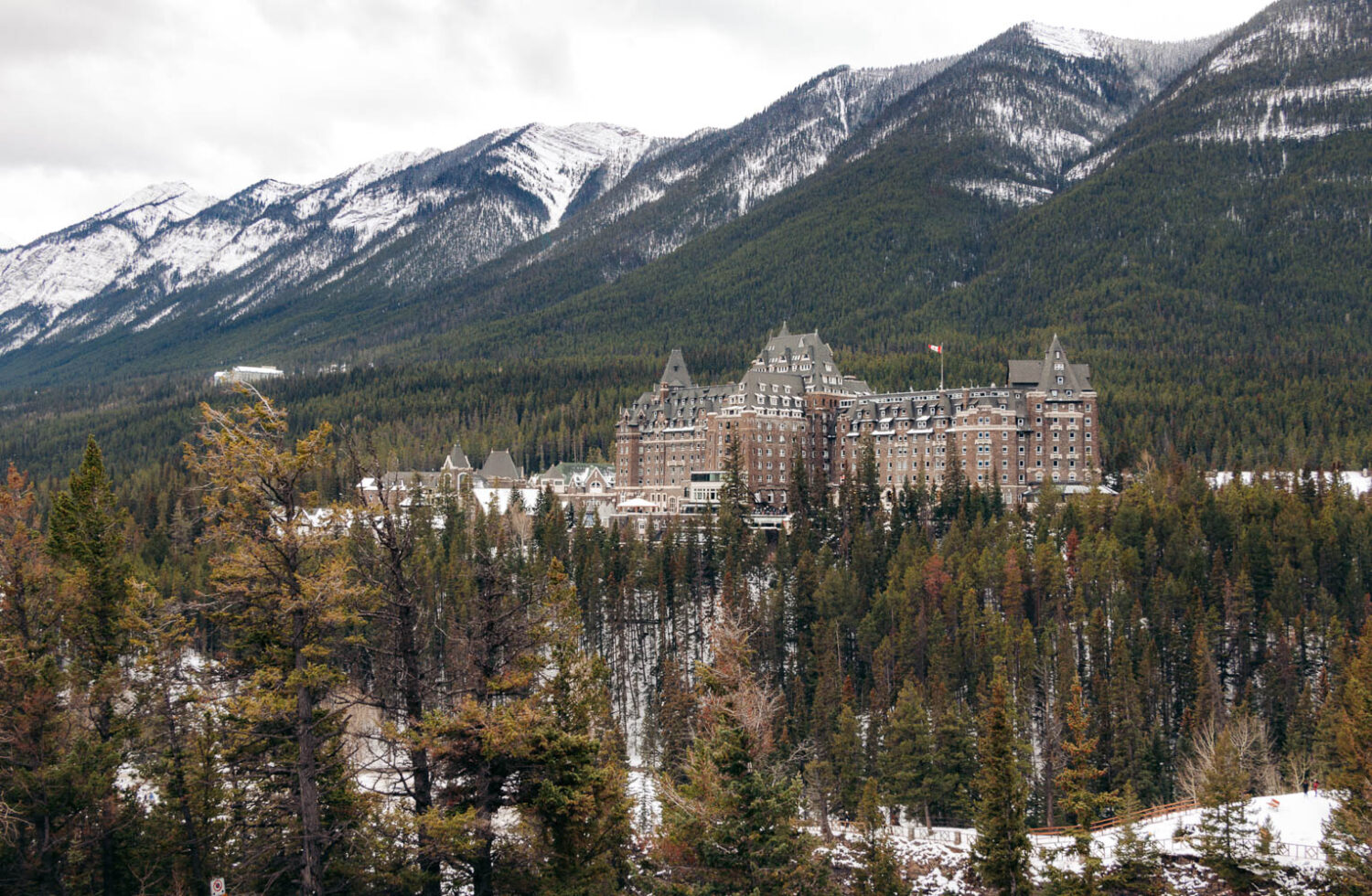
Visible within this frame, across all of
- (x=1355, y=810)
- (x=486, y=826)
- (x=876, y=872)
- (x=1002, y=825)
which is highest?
(x=486, y=826)

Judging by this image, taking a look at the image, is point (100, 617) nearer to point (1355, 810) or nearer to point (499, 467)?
point (1355, 810)

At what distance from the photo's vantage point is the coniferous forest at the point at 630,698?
94.9 feet

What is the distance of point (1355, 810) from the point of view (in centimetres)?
4678

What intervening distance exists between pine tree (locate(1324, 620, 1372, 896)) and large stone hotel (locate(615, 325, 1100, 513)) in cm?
7743

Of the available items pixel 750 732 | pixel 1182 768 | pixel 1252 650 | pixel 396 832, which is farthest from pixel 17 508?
pixel 1252 650

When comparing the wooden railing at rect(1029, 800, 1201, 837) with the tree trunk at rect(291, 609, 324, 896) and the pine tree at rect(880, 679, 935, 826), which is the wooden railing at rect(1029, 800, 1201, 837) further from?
the tree trunk at rect(291, 609, 324, 896)

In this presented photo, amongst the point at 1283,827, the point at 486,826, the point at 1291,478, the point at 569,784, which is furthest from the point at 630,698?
the point at 1291,478

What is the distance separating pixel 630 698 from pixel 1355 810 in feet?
250

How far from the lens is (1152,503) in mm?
113375

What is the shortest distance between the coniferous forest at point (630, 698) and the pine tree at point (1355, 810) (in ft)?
1.26

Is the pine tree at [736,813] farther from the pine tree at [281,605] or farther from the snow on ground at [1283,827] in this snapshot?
the snow on ground at [1283,827]

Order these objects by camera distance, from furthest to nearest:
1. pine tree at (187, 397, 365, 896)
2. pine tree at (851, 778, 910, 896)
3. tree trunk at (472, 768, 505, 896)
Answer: pine tree at (851, 778, 910, 896) → tree trunk at (472, 768, 505, 896) → pine tree at (187, 397, 365, 896)

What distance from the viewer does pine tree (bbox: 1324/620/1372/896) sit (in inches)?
1777

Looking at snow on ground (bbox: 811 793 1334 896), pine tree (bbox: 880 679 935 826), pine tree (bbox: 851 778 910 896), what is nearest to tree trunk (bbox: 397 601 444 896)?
snow on ground (bbox: 811 793 1334 896)
